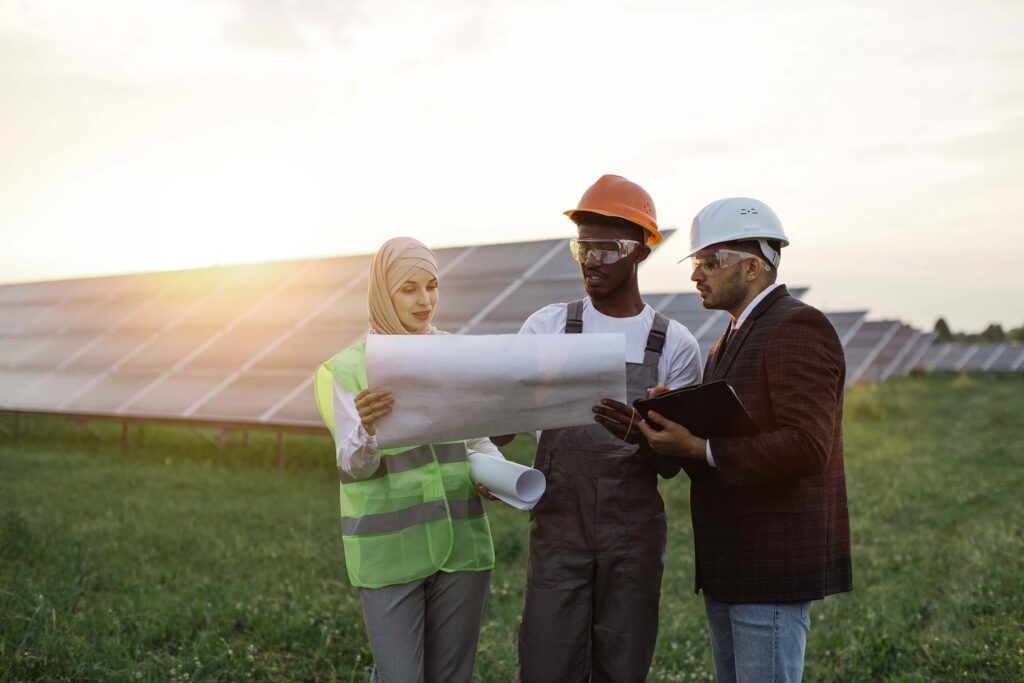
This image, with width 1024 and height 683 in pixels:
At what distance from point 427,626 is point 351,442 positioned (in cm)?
76

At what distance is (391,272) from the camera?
2.92m

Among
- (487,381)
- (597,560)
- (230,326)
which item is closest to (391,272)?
(487,381)

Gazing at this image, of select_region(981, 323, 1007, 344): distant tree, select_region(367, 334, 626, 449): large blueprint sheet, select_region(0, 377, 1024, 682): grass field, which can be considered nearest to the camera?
select_region(367, 334, 626, 449): large blueprint sheet

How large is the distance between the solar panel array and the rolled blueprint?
740 centimetres

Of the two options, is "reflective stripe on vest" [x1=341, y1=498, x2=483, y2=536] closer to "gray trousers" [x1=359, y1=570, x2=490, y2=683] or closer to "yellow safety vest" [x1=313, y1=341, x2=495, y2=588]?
"yellow safety vest" [x1=313, y1=341, x2=495, y2=588]

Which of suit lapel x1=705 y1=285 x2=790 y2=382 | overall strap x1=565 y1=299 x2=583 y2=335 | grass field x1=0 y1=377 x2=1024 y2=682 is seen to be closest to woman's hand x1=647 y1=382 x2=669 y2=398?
suit lapel x1=705 y1=285 x2=790 y2=382

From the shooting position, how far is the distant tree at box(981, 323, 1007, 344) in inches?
3051

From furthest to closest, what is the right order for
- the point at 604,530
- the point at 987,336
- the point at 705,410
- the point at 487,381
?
the point at 987,336 → the point at 604,530 → the point at 705,410 → the point at 487,381

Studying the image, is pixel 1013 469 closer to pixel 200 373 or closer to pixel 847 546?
pixel 847 546

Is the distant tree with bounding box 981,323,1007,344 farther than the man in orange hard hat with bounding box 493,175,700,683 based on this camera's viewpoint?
Yes

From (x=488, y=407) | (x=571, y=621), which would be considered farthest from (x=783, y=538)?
(x=488, y=407)

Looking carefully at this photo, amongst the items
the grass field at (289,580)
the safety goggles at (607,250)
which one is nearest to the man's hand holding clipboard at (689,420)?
the safety goggles at (607,250)

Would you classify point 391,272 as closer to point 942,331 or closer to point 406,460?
point 406,460

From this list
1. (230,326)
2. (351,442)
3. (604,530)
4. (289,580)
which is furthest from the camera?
(230,326)
